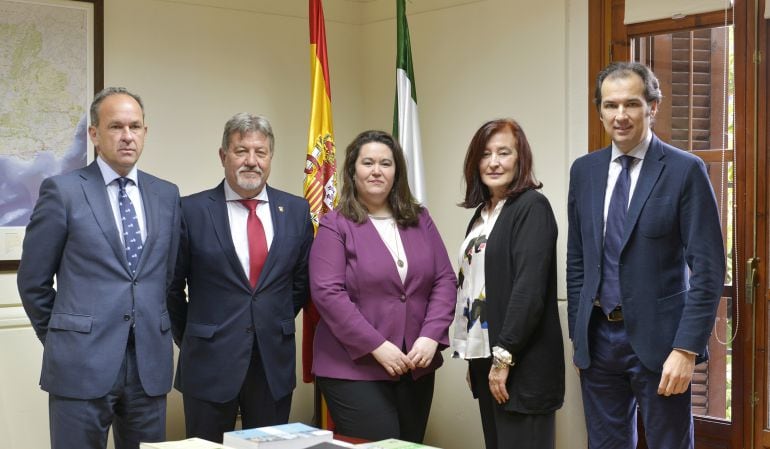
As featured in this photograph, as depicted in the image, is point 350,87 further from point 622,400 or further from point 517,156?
point 622,400

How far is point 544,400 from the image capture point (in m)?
2.84

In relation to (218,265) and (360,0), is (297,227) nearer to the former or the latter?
(218,265)

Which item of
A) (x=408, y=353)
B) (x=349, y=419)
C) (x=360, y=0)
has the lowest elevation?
(x=349, y=419)

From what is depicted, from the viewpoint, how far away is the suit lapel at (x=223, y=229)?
3068mm

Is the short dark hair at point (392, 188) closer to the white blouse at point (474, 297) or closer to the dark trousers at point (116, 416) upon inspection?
the white blouse at point (474, 297)

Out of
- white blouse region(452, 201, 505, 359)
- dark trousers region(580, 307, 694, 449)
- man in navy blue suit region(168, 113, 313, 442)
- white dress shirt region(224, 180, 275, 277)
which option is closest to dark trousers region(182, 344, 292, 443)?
man in navy blue suit region(168, 113, 313, 442)

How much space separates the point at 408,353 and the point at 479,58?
1.96 m

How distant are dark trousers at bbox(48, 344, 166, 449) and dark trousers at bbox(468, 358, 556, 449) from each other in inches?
41.9

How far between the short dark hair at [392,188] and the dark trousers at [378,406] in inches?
22.6

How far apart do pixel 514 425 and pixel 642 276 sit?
25.3 inches

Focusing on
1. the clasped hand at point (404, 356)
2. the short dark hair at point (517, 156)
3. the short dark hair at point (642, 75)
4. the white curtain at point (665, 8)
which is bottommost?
the clasped hand at point (404, 356)

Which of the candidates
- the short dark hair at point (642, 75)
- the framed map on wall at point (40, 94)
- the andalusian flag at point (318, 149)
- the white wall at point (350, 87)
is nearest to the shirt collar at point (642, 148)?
the short dark hair at point (642, 75)

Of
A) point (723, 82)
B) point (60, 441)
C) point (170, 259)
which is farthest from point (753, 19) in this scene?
point (60, 441)

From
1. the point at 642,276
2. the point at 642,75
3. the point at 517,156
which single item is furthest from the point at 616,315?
the point at 642,75
